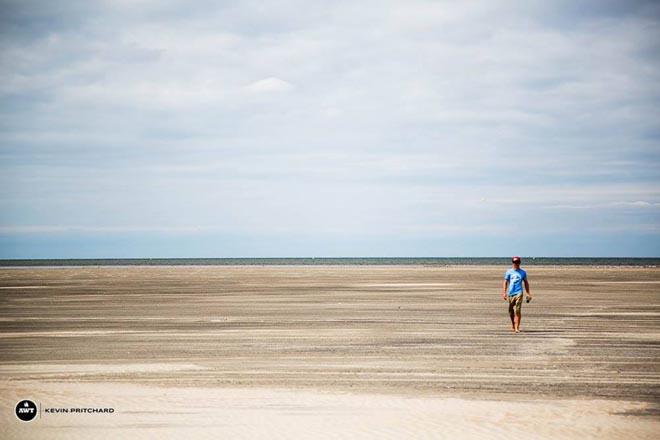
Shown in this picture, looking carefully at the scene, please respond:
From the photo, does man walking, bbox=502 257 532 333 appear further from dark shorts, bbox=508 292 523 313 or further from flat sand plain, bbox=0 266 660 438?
flat sand plain, bbox=0 266 660 438

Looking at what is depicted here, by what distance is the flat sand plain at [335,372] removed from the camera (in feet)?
31.5

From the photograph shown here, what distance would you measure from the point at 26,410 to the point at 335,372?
569cm

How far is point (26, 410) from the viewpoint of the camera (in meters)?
10.1

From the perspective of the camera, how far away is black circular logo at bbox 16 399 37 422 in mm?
9914

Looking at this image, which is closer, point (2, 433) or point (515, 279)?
point (2, 433)

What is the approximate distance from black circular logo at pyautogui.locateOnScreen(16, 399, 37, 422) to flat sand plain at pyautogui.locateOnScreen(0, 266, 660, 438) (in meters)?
0.15

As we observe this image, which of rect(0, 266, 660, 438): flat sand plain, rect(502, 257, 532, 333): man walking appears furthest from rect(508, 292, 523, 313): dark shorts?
rect(0, 266, 660, 438): flat sand plain

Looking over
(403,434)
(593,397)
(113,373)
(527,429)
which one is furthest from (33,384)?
(593,397)

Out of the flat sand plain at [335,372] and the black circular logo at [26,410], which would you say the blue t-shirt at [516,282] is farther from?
the black circular logo at [26,410]

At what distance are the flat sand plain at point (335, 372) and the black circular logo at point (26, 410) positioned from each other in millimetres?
153

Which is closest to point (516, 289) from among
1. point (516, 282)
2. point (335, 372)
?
point (516, 282)

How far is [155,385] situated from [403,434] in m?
5.17

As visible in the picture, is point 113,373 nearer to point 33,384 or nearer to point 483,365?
point 33,384

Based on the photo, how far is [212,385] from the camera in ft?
39.4
